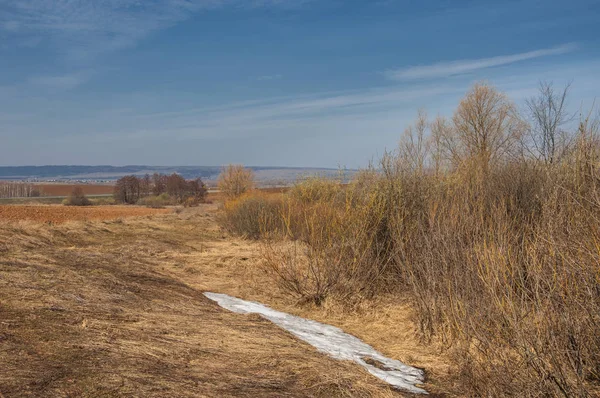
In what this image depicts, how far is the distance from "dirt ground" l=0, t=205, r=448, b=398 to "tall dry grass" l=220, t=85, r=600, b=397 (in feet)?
2.33

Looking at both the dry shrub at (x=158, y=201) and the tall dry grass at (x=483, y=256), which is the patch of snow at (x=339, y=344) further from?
the dry shrub at (x=158, y=201)

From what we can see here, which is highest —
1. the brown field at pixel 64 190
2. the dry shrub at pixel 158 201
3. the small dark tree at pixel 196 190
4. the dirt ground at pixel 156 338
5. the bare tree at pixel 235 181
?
the bare tree at pixel 235 181

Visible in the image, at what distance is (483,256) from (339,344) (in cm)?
253

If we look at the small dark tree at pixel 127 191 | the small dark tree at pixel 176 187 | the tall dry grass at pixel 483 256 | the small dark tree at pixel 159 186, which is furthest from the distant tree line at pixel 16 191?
the tall dry grass at pixel 483 256

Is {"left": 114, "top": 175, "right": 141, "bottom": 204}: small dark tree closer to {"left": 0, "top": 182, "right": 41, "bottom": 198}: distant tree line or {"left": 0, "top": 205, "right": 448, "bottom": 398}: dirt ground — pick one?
{"left": 0, "top": 182, "right": 41, "bottom": 198}: distant tree line

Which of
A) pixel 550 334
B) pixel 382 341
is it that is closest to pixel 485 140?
pixel 382 341

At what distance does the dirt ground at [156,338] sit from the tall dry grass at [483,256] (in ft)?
2.33

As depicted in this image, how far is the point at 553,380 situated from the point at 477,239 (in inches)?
99.8

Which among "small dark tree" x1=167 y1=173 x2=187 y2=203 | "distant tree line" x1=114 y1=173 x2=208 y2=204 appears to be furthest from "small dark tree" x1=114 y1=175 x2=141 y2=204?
"small dark tree" x1=167 y1=173 x2=187 y2=203

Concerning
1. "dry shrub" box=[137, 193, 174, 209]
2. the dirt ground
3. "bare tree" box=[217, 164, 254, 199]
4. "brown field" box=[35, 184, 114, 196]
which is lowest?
"brown field" box=[35, 184, 114, 196]

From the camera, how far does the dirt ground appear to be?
4.24 m

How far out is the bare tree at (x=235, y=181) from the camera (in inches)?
1129

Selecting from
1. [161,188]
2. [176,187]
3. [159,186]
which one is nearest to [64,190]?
[159,186]

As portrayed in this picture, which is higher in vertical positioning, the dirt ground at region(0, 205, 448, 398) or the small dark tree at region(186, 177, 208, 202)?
the small dark tree at region(186, 177, 208, 202)
